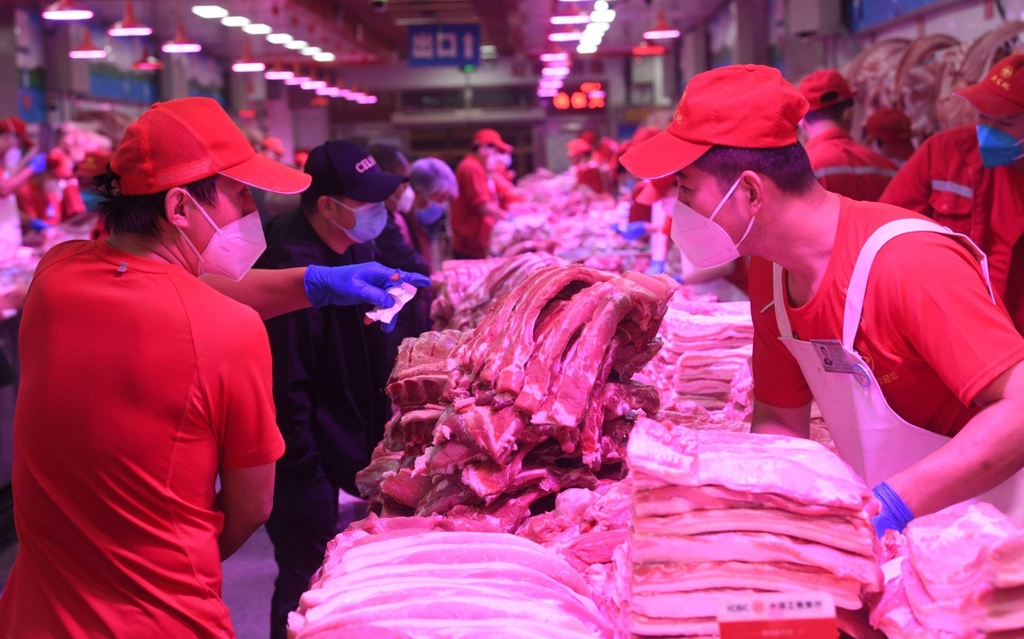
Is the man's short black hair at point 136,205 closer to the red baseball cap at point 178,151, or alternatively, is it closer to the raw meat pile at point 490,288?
the red baseball cap at point 178,151

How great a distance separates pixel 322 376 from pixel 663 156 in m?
2.01

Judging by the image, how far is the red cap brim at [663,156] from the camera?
2.09 meters

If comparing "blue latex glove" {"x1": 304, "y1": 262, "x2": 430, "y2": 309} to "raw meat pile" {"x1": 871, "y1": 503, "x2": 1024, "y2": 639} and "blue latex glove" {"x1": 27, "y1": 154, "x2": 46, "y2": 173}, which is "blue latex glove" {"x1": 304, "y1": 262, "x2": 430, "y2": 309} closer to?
"raw meat pile" {"x1": 871, "y1": 503, "x2": 1024, "y2": 639}

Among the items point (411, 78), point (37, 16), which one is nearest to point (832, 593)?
point (37, 16)

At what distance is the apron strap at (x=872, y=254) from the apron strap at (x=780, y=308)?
8.5 inches

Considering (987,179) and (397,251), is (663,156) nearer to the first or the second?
(987,179)

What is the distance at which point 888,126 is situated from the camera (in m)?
6.70

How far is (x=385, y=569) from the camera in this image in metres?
1.89

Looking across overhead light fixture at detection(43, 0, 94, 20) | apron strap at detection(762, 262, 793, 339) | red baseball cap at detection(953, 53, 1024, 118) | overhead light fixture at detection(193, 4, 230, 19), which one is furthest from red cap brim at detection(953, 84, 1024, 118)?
overhead light fixture at detection(193, 4, 230, 19)

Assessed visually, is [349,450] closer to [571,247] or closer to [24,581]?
[24,581]

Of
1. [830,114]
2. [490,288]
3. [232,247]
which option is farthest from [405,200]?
[232,247]

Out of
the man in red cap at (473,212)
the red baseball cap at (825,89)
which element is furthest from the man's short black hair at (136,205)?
the man in red cap at (473,212)

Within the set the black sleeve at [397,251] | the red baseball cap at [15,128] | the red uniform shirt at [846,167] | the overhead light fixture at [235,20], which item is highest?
the overhead light fixture at [235,20]

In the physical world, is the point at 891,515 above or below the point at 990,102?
Answer: below
